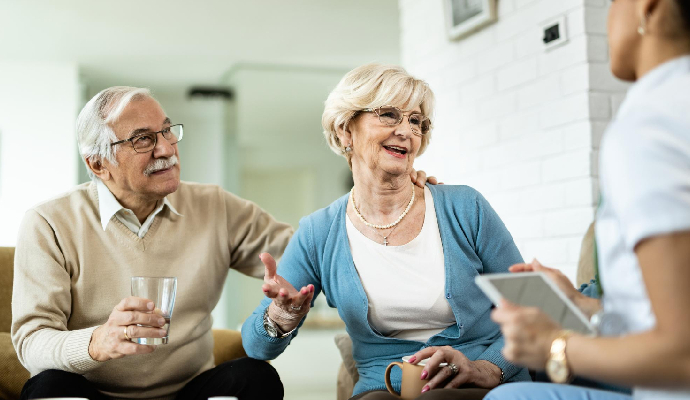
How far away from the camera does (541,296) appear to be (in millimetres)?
981

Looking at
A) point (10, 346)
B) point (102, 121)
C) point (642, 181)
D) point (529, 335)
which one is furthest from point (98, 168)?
point (642, 181)

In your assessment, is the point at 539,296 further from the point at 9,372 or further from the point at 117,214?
the point at 9,372

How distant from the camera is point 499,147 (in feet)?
9.31

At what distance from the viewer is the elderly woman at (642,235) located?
2.40 ft

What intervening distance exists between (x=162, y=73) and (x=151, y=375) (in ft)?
16.5

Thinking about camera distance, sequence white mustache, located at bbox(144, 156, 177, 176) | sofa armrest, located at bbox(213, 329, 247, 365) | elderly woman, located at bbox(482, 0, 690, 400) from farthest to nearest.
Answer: sofa armrest, located at bbox(213, 329, 247, 365), white mustache, located at bbox(144, 156, 177, 176), elderly woman, located at bbox(482, 0, 690, 400)

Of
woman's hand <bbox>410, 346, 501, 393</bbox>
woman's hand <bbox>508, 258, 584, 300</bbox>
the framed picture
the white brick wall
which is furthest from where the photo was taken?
the framed picture

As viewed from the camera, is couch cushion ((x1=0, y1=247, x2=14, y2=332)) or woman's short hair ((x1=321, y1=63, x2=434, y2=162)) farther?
couch cushion ((x1=0, y1=247, x2=14, y2=332))

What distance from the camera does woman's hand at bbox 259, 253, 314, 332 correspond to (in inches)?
61.9

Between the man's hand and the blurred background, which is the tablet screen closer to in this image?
the man's hand

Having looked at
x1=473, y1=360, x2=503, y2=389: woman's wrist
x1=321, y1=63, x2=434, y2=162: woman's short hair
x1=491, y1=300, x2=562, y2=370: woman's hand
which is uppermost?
x1=321, y1=63, x2=434, y2=162: woman's short hair

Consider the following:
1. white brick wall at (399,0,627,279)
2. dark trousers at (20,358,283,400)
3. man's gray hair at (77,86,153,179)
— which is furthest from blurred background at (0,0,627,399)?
man's gray hair at (77,86,153,179)

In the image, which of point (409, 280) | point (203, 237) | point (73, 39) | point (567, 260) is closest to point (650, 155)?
point (409, 280)

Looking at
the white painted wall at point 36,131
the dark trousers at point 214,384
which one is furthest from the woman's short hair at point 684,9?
the white painted wall at point 36,131
